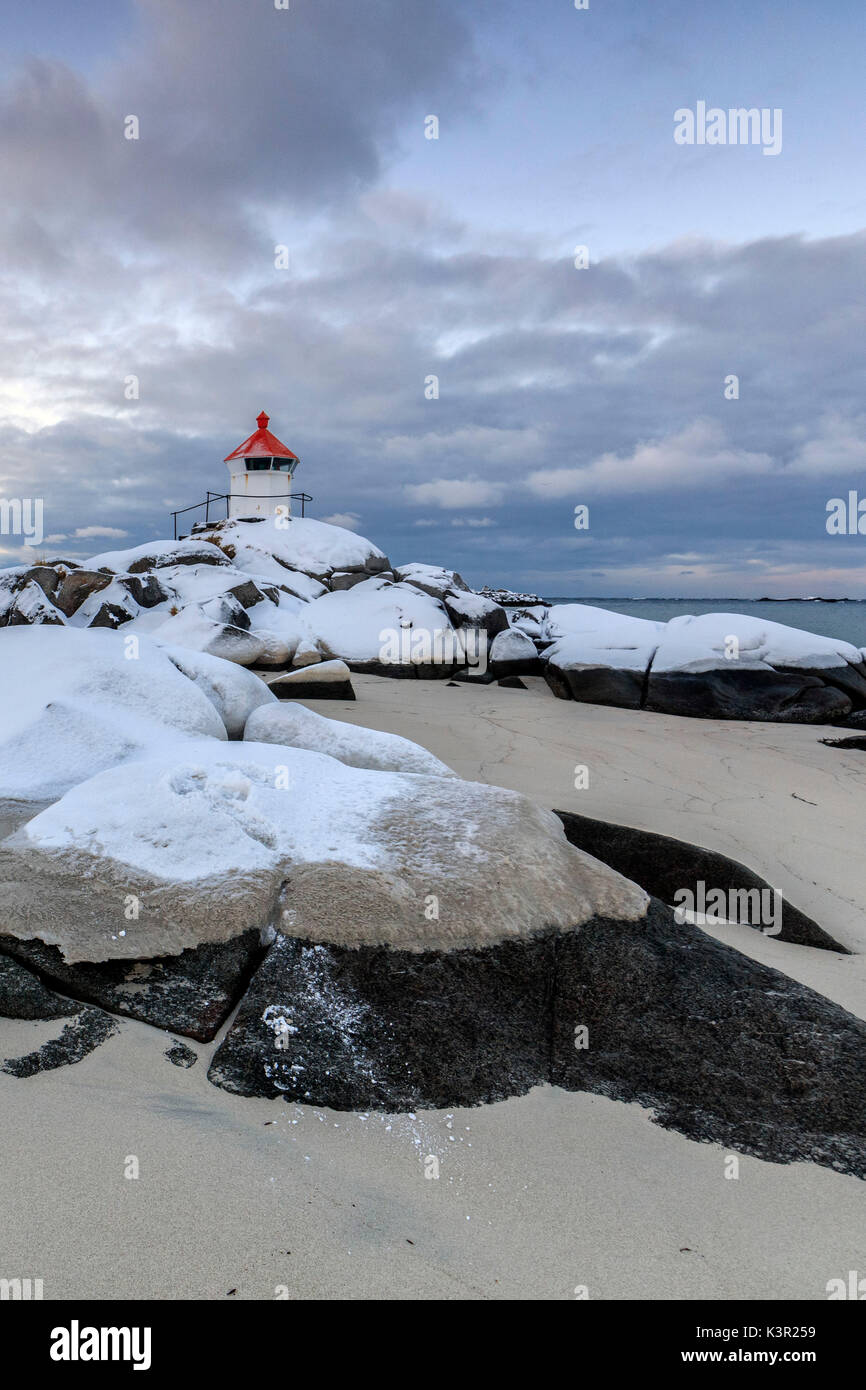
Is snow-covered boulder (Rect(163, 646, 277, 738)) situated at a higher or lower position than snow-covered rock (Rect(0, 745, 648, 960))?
higher

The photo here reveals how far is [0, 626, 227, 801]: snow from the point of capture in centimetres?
389

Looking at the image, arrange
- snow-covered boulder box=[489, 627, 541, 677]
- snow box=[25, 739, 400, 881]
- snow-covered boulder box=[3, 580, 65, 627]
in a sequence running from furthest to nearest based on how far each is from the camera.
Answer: snow-covered boulder box=[3, 580, 65, 627] → snow-covered boulder box=[489, 627, 541, 677] → snow box=[25, 739, 400, 881]

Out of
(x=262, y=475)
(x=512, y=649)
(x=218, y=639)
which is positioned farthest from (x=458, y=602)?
(x=262, y=475)

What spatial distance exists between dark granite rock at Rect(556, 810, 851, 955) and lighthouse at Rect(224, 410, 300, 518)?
25.6 metres

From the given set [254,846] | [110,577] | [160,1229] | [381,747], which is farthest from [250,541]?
[160,1229]

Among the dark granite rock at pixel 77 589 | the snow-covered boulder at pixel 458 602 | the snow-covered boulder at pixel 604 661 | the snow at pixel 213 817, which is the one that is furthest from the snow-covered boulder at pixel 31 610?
the snow at pixel 213 817

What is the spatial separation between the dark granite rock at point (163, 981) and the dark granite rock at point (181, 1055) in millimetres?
43

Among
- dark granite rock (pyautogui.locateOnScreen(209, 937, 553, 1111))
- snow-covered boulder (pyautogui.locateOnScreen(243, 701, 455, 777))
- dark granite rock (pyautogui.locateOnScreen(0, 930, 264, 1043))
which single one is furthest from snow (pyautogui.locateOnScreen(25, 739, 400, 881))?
snow-covered boulder (pyautogui.locateOnScreen(243, 701, 455, 777))

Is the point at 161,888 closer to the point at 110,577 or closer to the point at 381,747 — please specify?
the point at 381,747

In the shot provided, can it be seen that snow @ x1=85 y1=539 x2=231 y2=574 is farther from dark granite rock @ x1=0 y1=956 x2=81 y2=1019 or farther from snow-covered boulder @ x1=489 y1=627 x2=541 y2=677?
dark granite rock @ x1=0 y1=956 x2=81 y2=1019

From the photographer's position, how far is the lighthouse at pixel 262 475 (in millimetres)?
28094

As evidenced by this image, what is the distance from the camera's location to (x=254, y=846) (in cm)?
283

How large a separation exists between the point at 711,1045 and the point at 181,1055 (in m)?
1.62

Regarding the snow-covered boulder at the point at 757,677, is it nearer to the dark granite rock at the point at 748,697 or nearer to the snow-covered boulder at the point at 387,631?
the dark granite rock at the point at 748,697
